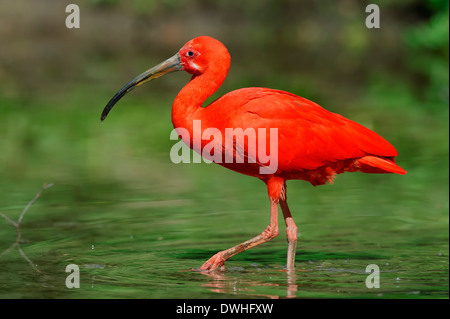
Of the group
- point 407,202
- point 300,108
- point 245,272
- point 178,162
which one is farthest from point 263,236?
point 178,162

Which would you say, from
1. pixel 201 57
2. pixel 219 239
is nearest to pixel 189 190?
pixel 219 239

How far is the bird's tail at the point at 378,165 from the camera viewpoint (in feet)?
26.0

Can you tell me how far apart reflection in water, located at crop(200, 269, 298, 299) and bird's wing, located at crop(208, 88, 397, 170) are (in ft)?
3.28

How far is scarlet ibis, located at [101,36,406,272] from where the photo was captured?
25.5 ft

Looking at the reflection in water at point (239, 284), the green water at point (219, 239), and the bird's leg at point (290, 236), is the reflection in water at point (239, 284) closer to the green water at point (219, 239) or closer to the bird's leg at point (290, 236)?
the green water at point (219, 239)

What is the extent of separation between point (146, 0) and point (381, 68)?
29.3 feet

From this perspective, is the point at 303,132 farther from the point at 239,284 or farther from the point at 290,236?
the point at 239,284

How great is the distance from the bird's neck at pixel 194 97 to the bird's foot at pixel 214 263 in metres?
1.10

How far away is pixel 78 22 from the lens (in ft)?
104

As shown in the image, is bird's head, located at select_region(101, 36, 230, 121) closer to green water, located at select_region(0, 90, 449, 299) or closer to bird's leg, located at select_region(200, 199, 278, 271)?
bird's leg, located at select_region(200, 199, 278, 271)

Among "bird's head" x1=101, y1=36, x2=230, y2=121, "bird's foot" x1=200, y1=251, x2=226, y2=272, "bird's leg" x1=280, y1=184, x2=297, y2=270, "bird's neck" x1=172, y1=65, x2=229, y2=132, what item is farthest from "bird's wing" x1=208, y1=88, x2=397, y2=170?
"bird's foot" x1=200, y1=251, x2=226, y2=272

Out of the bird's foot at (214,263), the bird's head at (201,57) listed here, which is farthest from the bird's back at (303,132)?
the bird's foot at (214,263)

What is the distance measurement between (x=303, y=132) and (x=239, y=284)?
1416 mm

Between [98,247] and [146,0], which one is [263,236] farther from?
[146,0]
